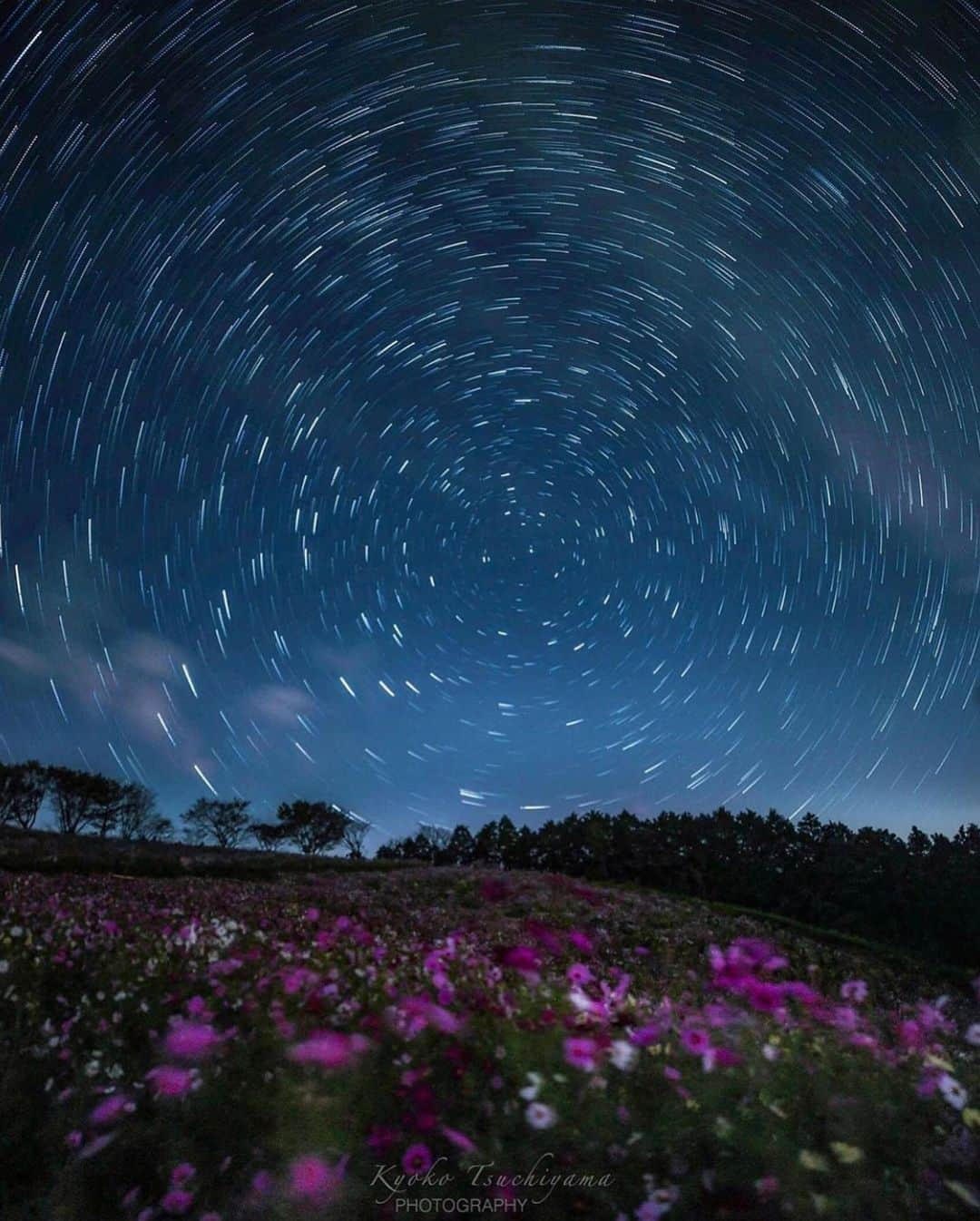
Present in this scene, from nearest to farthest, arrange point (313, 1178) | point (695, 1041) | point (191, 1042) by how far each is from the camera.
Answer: point (313, 1178)
point (695, 1041)
point (191, 1042)

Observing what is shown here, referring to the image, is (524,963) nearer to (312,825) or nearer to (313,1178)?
(313,1178)

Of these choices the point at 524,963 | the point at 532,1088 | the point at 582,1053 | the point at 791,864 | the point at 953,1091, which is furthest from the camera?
the point at 791,864

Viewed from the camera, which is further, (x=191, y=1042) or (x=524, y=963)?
(x=524, y=963)

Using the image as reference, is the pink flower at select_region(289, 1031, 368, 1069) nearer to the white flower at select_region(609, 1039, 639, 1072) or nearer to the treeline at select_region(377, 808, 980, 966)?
the white flower at select_region(609, 1039, 639, 1072)

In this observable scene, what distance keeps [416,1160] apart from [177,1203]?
1087 mm

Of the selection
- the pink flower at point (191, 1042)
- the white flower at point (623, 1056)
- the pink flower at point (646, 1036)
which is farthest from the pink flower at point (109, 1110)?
the pink flower at point (646, 1036)

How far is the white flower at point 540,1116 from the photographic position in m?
3.65

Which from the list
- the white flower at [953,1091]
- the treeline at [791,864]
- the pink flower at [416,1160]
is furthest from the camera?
the treeline at [791,864]

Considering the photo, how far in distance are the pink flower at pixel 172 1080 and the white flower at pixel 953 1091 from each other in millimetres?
4052

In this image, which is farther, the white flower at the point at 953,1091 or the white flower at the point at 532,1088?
the white flower at the point at 532,1088

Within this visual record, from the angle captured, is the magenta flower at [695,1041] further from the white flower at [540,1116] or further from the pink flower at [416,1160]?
the pink flower at [416,1160]

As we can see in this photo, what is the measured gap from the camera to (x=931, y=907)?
32.2 m

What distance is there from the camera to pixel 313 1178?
336 cm

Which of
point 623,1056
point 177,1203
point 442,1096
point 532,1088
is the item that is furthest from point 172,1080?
point 623,1056
